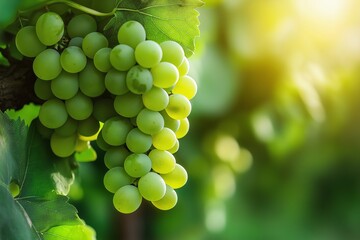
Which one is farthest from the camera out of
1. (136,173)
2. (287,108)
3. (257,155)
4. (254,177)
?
(254,177)

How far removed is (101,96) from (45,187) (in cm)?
8

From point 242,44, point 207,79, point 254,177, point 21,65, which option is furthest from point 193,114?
point 21,65

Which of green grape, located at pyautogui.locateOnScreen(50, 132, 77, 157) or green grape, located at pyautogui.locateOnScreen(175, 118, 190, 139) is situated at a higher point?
green grape, located at pyautogui.locateOnScreen(175, 118, 190, 139)

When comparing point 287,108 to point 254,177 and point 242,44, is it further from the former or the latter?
point 254,177

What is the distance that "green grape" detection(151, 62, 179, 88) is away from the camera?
17.8 inches

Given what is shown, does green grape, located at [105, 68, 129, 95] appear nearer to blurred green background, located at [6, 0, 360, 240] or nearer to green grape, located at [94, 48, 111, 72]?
green grape, located at [94, 48, 111, 72]

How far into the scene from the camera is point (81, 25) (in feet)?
1.57

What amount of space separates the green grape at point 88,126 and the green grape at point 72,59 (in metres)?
0.05

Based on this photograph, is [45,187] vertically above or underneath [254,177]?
above

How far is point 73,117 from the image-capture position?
0.49 meters

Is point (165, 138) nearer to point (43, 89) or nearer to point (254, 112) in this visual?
point (43, 89)

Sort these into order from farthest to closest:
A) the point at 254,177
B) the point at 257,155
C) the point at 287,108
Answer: the point at 254,177
the point at 257,155
the point at 287,108

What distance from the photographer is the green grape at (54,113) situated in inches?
19.1

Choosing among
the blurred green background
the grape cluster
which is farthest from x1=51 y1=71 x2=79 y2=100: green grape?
the blurred green background
